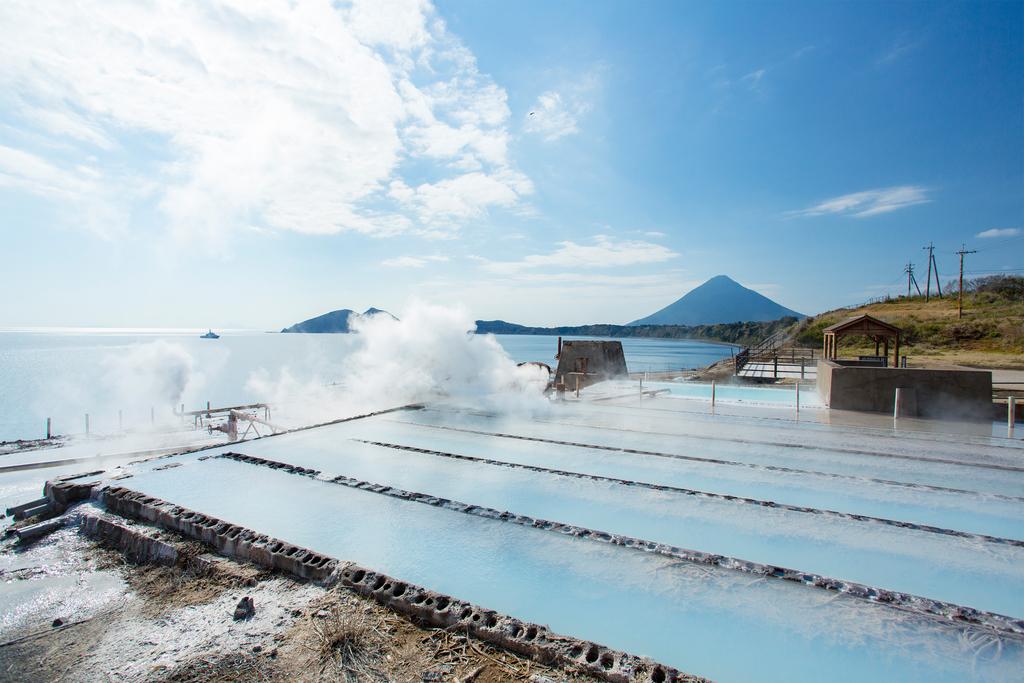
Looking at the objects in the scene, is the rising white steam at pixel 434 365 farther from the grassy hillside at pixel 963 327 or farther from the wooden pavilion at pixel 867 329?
the grassy hillside at pixel 963 327

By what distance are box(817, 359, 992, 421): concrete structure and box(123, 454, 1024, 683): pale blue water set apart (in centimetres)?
1015

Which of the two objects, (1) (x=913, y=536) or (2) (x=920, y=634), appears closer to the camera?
(2) (x=920, y=634)

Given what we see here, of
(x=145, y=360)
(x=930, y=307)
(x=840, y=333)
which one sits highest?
(x=930, y=307)

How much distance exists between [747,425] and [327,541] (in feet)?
29.4

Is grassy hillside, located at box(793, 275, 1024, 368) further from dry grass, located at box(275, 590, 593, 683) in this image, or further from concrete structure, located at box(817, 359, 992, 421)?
dry grass, located at box(275, 590, 593, 683)

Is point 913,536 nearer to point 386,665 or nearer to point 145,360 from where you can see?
point 386,665

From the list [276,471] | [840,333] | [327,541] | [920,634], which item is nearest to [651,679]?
[920,634]

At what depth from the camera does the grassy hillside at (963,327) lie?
25789mm

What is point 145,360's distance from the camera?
153 ft

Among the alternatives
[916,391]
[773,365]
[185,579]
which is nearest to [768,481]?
[185,579]

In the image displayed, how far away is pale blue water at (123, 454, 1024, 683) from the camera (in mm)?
3020

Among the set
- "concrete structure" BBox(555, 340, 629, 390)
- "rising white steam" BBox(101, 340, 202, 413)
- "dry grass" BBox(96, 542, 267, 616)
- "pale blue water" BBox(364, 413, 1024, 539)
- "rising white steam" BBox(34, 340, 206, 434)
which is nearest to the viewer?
"dry grass" BBox(96, 542, 267, 616)

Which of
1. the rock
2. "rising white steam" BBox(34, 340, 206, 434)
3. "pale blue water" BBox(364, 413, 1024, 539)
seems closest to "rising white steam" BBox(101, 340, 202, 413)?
"rising white steam" BBox(34, 340, 206, 434)

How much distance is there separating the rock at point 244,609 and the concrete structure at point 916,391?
13251 millimetres
